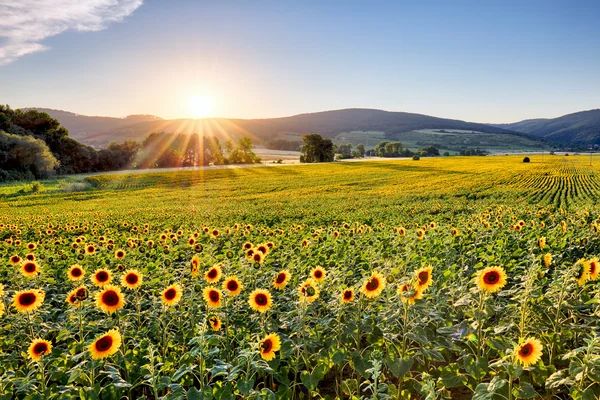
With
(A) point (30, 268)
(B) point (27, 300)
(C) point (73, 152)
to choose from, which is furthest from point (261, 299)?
(C) point (73, 152)

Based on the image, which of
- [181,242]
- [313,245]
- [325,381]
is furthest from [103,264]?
[325,381]

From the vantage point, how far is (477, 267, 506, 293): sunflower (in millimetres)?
3785

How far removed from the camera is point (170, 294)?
4.71 m

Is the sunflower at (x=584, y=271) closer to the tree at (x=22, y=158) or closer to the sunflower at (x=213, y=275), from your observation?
the sunflower at (x=213, y=275)

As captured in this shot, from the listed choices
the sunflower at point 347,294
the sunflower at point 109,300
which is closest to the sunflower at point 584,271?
the sunflower at point 347,294

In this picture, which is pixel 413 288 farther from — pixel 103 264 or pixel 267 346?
pixel 103 264

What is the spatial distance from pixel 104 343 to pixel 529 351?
3672 mm

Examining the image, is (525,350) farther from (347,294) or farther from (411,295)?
(347,294)

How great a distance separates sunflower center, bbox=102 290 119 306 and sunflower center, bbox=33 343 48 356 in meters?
0.86

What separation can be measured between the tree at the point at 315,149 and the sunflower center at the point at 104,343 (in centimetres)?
10498

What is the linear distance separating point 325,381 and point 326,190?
132 feet

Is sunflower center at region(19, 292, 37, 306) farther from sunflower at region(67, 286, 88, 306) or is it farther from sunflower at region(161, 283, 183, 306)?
sunflower at region(161, 283, 183, 306)

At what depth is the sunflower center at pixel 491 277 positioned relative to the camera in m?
3.81

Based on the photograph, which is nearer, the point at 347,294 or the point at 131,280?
the point at 347,294
